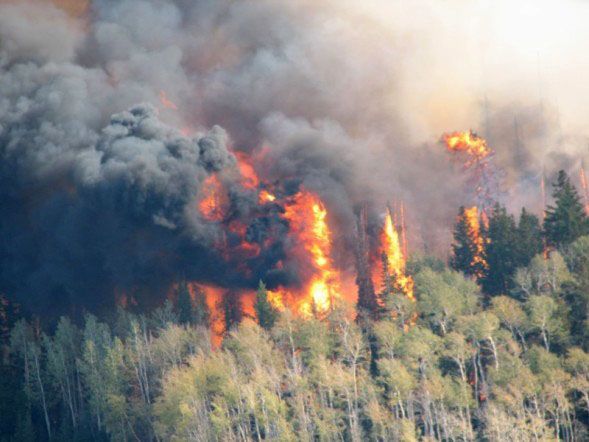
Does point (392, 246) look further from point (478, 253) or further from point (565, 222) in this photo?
point (565, 222)

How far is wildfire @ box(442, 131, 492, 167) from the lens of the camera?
161 m

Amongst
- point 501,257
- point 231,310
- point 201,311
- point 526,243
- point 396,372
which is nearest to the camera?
point 396,372

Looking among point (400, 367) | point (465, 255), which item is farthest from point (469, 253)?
point (400, 367)

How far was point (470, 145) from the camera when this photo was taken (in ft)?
528

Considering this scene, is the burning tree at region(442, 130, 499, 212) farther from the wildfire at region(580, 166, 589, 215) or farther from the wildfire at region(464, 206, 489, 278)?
the wildfire at region(464, 206, 489, 278)

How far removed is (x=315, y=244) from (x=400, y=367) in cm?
5830

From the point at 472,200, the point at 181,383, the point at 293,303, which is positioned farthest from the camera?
the point at 472,200

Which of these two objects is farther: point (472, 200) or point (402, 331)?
point (472, 200)

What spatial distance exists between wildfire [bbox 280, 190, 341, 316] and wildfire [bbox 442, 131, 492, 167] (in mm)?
30071

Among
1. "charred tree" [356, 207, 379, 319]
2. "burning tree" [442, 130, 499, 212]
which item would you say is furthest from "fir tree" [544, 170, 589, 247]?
"burning tree" [442, 130, 499, 212]

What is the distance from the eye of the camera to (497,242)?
11200 centimetres

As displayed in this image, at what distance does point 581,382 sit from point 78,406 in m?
74.5

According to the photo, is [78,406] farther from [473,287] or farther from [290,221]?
[473,287]

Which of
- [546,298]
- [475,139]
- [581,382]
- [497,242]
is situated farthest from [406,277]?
[475,139]
